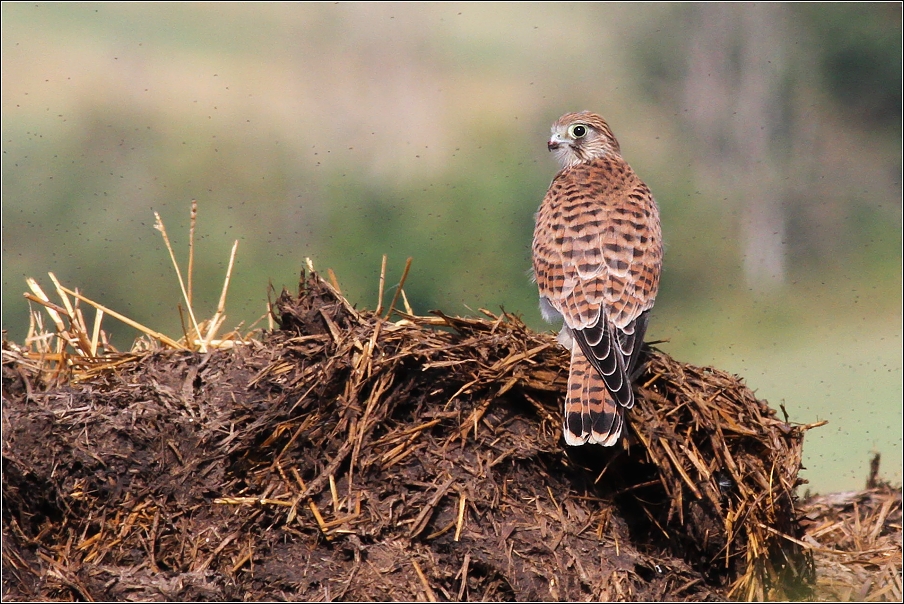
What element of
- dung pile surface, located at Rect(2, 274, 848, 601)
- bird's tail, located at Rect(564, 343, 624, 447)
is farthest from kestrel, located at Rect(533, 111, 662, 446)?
dung pile surface, located at Rect(2, 274, 848, 601)

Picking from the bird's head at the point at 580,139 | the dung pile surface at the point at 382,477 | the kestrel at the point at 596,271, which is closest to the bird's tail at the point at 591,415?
the kestrel at the point at 596,271

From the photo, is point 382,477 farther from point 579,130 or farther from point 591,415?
point 579,130

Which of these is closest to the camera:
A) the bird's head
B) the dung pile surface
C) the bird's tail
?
the dung pile surface

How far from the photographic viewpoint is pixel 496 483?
2895mm

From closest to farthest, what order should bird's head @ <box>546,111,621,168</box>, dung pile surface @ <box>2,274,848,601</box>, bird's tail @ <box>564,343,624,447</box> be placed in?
dung pile surface @ <box>2,274,848,601</box> → bird's tail @ <box>564,343,624,447</box> → bird's head @ <box>546,111,621,168</box>

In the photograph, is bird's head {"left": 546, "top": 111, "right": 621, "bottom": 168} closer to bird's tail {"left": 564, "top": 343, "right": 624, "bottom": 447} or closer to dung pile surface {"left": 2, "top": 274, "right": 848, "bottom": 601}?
dung pile surface {"left": 2, "top": 274, "right": 848, "bottom": 601}

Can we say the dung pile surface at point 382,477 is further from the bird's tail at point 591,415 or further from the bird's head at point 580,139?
the bird's head at point 580,139

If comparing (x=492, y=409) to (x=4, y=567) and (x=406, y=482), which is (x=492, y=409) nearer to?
(x=406, y=482)

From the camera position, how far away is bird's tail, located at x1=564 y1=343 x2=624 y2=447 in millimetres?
2840

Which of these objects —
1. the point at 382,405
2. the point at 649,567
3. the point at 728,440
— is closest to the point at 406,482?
the point at 382,405

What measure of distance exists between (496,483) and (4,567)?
4.88 feet

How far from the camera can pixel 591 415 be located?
112 inches

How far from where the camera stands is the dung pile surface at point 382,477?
2686mm

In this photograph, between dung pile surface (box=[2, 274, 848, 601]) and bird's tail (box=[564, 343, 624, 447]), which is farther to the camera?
bird's tail (box=[564, 343, 624, 447])
